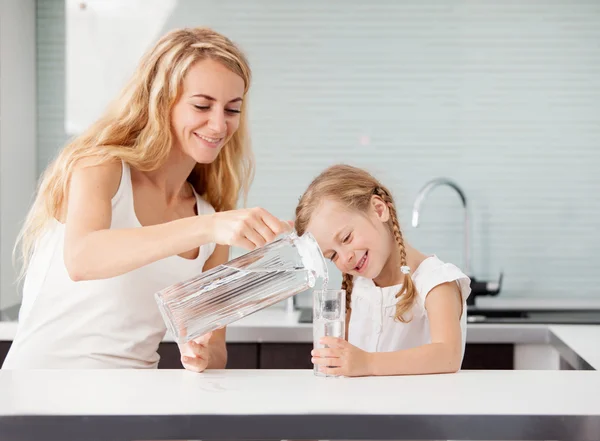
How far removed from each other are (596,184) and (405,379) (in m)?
2.04

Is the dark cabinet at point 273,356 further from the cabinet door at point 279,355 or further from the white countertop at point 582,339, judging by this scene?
the white countertop at point 582,339

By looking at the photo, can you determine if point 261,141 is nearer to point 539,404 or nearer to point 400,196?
point 400,196

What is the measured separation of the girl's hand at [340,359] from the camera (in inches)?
51.2

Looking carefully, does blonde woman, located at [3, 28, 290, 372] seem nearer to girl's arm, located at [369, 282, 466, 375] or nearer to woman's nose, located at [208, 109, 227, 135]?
woman's nose, located at [208, 109, 227, 135]

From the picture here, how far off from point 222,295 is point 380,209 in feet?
1.85

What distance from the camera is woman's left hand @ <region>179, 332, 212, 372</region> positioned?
1.36 meters

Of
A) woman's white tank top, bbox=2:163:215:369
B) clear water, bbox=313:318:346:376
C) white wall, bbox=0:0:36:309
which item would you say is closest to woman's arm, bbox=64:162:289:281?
woman's white tank top, bbox=2:163:215:369

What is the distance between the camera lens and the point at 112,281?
157 cm

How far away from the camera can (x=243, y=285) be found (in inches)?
49.6

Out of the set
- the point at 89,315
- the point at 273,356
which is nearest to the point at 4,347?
the point at 273,356

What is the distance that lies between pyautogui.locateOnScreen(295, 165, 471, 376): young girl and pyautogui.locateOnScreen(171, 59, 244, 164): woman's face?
28 cm

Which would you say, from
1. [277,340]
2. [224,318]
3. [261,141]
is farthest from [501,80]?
[224,318]

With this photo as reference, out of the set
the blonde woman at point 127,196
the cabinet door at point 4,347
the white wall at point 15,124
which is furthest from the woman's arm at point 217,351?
the white wall at point 15,124

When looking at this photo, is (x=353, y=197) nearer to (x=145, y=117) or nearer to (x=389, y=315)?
(x=389, y=315)
